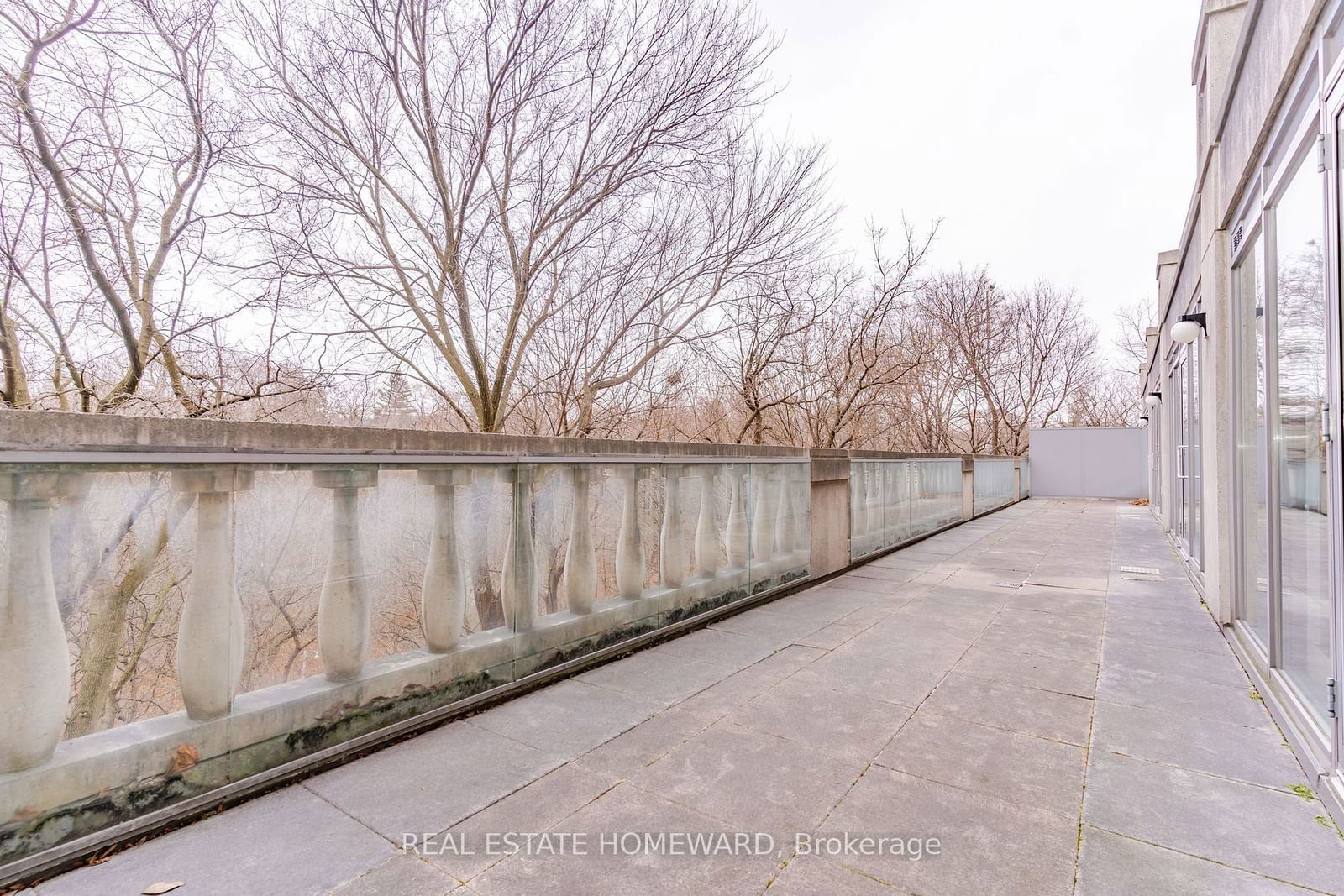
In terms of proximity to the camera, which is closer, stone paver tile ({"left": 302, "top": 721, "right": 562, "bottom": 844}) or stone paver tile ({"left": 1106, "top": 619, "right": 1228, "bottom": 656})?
stone paver tile ({"left": 302, "top": 721, "right": 562, "bottom": 844})

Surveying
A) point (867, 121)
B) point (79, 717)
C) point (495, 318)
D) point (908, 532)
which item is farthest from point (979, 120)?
point (79, 717)

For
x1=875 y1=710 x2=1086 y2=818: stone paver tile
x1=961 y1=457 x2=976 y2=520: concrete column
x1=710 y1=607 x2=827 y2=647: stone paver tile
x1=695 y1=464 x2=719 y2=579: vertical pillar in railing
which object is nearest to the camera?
x1=875 y1=710 x2=1086 y2=818: stone paver tile

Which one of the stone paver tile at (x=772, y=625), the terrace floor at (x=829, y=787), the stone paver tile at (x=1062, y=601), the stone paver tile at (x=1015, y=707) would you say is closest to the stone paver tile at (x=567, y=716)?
the terrace floor at (x=829, y=787)

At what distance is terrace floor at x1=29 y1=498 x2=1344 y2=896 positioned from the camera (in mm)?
1594

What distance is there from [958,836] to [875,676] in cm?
135

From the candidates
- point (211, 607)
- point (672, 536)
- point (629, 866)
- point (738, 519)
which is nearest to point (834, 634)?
point (738, 519)

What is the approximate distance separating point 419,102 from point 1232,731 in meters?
7.64

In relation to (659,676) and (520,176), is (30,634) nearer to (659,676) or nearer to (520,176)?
(659,676)

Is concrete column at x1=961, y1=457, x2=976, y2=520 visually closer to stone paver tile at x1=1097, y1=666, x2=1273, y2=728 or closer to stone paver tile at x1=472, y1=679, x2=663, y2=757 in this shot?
stone paver tile at x1=1097, y1=666, x2=1273, y2=728

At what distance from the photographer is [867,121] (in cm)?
721

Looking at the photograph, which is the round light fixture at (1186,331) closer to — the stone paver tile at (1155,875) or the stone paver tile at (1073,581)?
the stone paver tile at (1073,581)

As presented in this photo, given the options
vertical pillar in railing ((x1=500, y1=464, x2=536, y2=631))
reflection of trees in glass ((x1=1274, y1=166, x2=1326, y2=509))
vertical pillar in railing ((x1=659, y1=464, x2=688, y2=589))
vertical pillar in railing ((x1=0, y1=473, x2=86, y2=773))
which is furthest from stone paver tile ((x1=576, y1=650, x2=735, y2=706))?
reflection of trees in glass ((x1=1274, y1=166, x2=1326, y2=509))

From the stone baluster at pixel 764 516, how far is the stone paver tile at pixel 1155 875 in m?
3.03

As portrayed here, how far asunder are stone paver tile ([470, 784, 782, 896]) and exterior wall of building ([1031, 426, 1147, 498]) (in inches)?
791
